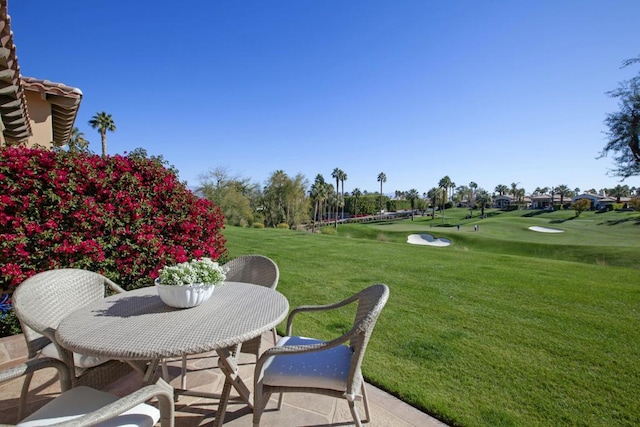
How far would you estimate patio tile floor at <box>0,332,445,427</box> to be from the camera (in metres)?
1.77

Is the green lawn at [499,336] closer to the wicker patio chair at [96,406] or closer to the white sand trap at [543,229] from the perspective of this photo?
the wicker patio chair at [96,406]

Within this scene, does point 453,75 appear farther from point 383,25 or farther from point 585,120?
point 585,120

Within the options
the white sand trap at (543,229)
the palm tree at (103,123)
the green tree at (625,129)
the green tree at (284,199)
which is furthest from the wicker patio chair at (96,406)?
the palm tree at (103,123)

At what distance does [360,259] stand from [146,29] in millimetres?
6978

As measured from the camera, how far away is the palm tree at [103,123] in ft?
89.8

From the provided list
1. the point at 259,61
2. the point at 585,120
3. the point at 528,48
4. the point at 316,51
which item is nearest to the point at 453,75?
the point at 528,48

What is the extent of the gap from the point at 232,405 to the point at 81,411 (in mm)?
918

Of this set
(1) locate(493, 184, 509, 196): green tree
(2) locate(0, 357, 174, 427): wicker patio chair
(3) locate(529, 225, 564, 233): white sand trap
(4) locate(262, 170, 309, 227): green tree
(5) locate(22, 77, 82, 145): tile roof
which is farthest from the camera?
(1) locate(493, 184, 509, 196): green tree

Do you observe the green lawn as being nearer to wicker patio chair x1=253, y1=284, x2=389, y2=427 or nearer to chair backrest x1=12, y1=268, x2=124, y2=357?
wicker patio chair x1=253, y1=284, x2=389, y2=427

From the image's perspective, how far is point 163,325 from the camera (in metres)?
1.39

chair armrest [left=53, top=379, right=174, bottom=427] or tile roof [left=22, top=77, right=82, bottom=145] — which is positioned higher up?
tile roof [left=22, top=77, right=82, bottom=145]

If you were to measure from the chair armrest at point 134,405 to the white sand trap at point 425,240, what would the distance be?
2077cm

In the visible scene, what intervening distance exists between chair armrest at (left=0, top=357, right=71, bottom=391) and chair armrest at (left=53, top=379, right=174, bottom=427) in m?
0.54

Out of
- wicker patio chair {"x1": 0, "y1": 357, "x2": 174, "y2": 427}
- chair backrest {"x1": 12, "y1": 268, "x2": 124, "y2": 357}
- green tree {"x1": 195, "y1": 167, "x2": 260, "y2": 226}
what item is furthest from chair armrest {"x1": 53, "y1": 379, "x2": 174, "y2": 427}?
green tree {"x1": 195, "y1": 167, "x2": 260, "y2": 226}
